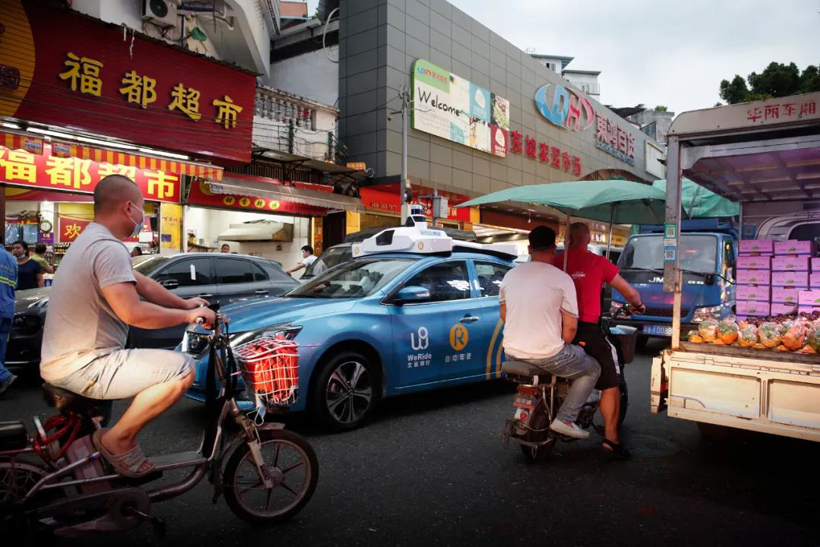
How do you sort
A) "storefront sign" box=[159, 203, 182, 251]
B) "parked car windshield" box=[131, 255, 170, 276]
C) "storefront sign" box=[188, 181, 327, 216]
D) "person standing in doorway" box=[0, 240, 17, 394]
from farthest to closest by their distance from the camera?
"storefront sign" box=[188, 181, 327, 216] → "storefront sign" box=[159, 203, 182, 251] → "parked car windshield" box=[131, 255, 170, 276] → "person standing in doorway" box=[0, 240, 17, 394]

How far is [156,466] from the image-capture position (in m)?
2.88

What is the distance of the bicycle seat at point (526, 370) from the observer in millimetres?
4258

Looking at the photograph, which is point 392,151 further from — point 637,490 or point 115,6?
point 637,490

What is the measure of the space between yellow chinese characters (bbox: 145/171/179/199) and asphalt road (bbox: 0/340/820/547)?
30.9 feet

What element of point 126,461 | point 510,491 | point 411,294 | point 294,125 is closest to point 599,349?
point 510,491

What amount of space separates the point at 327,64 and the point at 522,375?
19912 millimetres

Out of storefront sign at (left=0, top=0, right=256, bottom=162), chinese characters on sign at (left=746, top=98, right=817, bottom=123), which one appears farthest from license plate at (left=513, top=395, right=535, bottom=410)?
storefront sign at (left=0, top=0, right=256, bottom=162)

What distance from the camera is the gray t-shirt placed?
2.69m

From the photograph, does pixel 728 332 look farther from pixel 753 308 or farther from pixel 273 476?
pixel 273 476

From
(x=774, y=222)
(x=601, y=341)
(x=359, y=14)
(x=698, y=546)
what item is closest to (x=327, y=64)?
(x=359, y=14)

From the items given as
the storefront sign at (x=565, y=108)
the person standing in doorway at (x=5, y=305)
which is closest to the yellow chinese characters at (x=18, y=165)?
the person standing in doorway at (x=5, y=305)

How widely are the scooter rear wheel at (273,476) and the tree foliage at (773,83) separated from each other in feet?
69.9

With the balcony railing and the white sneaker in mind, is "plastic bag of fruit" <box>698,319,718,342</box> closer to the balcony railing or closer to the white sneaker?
Result: the white sneaker

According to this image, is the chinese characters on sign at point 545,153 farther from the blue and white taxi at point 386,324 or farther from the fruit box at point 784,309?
the fruit box at point 784,309
